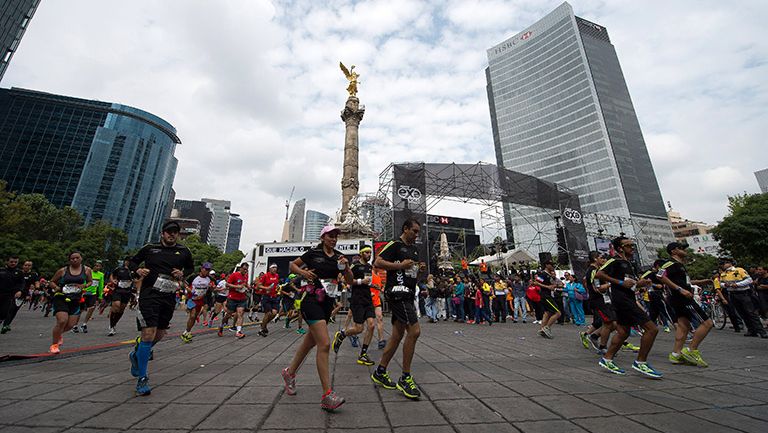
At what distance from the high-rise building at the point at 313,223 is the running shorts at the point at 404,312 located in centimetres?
15035

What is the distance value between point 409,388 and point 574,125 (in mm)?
94024

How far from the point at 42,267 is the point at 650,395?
40.5 m

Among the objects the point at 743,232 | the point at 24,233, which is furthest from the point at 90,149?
the point at 743,232

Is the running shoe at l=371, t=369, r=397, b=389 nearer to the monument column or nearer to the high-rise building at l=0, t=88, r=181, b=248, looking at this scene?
the monument column

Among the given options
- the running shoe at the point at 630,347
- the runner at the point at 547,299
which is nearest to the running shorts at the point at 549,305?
the runner at the point at 547,299

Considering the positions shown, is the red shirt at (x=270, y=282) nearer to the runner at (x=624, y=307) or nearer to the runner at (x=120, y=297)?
the runner at (x=120, y=297)

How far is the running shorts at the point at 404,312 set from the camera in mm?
3588

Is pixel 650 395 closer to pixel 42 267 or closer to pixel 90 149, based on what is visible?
pixel 42 267

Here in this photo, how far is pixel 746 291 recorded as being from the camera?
7961mm

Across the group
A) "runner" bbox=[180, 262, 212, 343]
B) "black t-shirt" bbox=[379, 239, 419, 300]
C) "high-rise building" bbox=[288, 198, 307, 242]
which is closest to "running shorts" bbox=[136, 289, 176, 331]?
"black t-shirt" bbox=[379, 239, 419, 300]

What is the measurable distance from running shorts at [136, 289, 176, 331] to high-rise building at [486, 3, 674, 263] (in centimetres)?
6914

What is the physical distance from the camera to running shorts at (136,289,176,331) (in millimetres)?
3686

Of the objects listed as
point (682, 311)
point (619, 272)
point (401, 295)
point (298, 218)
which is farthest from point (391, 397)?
point (298, 218)

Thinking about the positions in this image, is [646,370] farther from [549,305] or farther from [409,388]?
[549,305]
